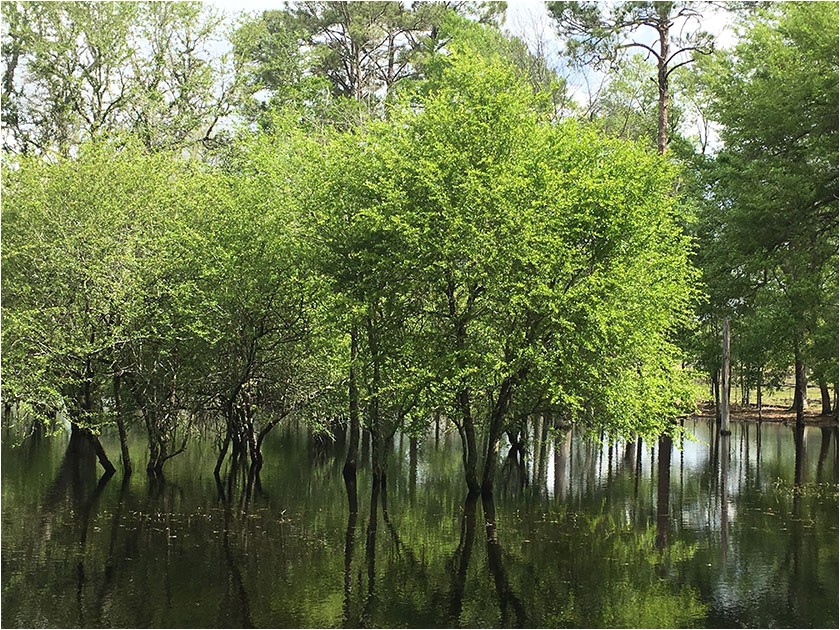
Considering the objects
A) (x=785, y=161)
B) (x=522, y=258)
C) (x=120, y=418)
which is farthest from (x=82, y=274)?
(x=785, y=161)

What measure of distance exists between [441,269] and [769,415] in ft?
106

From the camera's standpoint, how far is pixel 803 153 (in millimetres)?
26859

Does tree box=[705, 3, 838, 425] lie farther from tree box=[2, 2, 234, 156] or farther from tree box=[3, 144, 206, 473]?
tree box=[2, 2, 234, 156]

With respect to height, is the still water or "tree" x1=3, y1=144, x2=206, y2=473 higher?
"tree" x1=3, y1=144, x2=206, y2=473

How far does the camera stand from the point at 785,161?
2714cm

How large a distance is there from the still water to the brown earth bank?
17.0m

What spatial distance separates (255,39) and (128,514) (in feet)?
81.4

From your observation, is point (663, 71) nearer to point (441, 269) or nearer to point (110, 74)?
point (441, 269)

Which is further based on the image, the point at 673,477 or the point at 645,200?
the point at 673,477

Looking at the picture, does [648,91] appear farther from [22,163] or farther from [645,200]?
[22,163]

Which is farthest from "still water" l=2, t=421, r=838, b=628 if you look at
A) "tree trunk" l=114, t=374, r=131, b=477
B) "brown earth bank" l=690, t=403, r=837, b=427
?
"brown earth bank" l=690, t=403, r=837, b=427

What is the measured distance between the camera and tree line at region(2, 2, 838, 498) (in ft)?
59.9

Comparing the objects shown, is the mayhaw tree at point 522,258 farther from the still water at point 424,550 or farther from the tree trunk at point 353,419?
the still water at point 424,550

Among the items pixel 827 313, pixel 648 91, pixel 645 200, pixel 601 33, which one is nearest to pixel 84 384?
pixel 645 200
